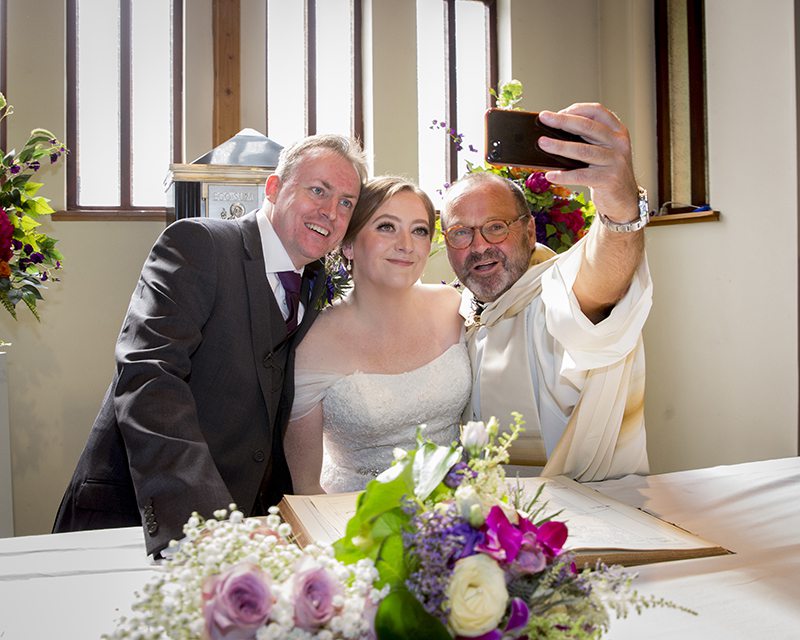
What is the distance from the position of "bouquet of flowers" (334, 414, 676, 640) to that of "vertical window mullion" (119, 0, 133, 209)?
13.2 feet

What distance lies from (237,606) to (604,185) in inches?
45.7

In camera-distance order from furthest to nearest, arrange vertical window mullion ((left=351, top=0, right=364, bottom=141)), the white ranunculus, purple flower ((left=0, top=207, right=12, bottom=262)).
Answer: vertical window mullion ((left=351, top=0, right=364, bottom=141)), purple flower ((left=0, top=207, right=12, bottom=262)), the white ranunculus

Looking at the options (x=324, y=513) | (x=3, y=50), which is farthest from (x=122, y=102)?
(x=324, y=513)

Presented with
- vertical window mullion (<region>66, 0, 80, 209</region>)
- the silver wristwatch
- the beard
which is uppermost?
vertical window mullion (<region>66, 0, 80, 209</region>)

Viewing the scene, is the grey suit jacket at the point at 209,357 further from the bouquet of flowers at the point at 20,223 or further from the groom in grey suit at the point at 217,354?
the bouquet of flowers at the point at 20,223

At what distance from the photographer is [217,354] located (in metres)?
1.75

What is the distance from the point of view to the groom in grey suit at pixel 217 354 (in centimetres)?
139

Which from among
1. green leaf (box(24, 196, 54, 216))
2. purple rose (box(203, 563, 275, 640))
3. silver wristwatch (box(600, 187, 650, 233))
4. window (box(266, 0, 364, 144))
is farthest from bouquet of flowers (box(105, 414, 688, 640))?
window (box(266, 0, 364, 144))

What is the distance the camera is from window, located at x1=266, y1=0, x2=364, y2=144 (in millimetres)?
4602

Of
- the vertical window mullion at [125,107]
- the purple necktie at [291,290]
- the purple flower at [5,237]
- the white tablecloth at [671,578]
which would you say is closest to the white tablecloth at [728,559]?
the white tablecloth at [671,578]

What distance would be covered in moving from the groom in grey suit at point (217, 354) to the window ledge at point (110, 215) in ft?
7.20

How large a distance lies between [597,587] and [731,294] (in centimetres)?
368

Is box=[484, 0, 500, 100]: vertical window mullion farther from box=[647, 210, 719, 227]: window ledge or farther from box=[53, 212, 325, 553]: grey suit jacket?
box=[53, 212, 325, 553]: grey suit jacket

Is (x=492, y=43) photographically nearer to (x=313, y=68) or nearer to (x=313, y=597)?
(x=313, y=68)
